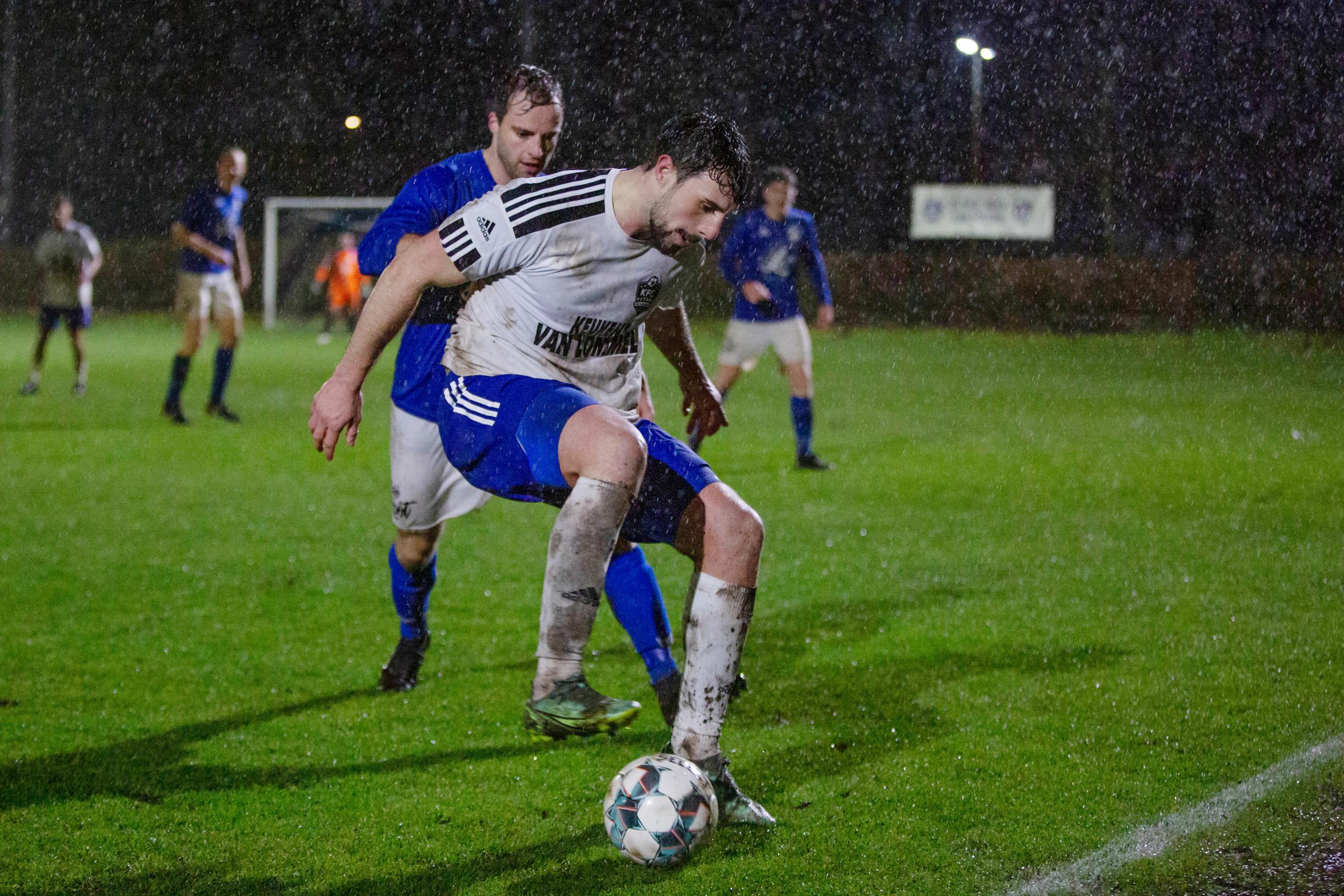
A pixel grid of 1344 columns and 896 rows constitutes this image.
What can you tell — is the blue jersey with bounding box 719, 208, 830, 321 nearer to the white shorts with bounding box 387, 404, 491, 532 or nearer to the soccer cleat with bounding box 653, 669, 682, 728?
the white shorts with bounding box 387, 404, 491, 532

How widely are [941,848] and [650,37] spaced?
70.0 ft

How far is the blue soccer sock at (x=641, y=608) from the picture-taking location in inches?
127

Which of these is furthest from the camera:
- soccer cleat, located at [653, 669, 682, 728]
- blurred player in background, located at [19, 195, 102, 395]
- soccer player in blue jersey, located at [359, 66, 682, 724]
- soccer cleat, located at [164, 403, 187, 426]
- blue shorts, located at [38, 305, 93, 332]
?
blue shorts, located at [38, 305, 93, 332]

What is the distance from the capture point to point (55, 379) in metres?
13.4

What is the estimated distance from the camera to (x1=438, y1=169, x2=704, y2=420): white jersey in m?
2.75

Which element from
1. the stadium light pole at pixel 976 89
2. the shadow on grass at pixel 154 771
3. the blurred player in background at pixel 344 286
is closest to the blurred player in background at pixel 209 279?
the shadow on grass at pixel 154 771

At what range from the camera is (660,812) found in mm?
2516

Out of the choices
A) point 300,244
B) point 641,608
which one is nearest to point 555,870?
point 641,608

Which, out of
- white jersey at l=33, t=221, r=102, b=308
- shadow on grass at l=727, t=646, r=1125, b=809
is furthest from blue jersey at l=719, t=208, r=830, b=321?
white jersey at l=33, t=221, r=102, b=308

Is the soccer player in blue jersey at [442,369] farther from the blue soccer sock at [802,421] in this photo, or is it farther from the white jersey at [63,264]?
the white jersey at [63,264]

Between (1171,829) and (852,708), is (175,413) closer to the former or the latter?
(852,708)

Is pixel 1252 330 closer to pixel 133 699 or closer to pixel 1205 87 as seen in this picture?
pixel 1205 87

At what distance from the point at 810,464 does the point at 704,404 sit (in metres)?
4.86

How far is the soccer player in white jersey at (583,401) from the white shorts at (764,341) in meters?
5.67
